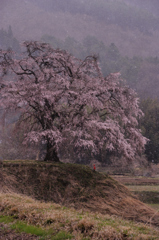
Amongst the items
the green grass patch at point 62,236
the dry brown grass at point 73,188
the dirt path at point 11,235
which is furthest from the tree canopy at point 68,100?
the green grass patch at point 62,236

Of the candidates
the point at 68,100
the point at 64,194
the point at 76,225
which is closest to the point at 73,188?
the point at 64,194

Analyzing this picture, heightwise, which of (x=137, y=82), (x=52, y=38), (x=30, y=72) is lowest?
(x=30, y=72)

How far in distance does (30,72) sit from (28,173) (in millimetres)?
7748

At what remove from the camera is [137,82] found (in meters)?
91.1

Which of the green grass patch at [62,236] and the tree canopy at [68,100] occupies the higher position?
the tree canopy at [68,100]

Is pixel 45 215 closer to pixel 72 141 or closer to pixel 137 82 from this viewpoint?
pixel 72 141

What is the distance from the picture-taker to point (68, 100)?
55.2 ft

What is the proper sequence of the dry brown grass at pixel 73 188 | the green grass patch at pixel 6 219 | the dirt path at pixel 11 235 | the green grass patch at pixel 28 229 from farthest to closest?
the dry brown grass at pixel 73 188, the green grass patch at pixel 6 219, the green grass patch at pixel 28 229, the dirt path at pixel 11 235

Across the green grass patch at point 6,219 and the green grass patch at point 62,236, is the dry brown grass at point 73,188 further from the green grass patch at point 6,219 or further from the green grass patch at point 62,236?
the green grass patch at point 62,236

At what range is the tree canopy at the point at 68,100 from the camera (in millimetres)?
14430

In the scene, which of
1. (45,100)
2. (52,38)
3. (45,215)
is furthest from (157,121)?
(52,38)

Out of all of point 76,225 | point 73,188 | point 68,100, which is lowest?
point 73,188

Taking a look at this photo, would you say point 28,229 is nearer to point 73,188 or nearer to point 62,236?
point 62,236

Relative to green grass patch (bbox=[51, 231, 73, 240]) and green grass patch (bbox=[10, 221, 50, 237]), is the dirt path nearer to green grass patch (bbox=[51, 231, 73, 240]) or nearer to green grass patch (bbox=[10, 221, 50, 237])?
green grass patch (bbox=[10, 221, 50, 237])
